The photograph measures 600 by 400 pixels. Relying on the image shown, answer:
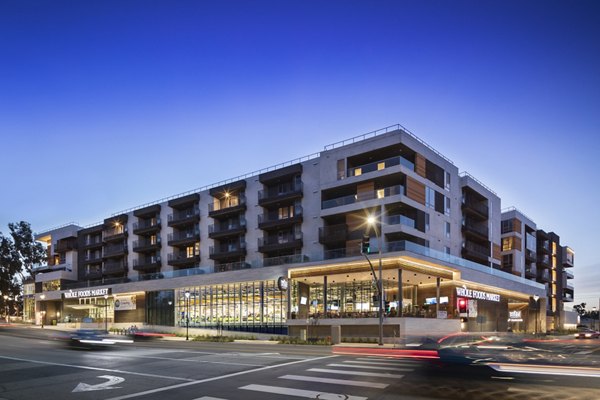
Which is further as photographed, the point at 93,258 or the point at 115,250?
the point at 93,258

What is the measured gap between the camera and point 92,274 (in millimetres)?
90625

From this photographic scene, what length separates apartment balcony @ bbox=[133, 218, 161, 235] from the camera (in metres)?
76.1

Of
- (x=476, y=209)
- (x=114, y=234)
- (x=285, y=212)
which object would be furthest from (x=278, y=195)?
(x=114, y=234)

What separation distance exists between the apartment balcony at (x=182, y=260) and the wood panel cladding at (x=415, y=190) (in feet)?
111

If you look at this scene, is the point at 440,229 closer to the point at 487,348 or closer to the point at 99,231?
the point at 487,348

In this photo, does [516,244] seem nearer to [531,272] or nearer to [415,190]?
[531,272]

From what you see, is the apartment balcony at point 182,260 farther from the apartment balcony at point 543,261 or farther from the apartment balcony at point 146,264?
the apartment balcony at point 543,261

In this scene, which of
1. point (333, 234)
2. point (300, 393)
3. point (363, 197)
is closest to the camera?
point (300, 393)

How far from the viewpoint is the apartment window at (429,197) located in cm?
5325

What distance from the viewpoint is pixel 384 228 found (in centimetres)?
4828

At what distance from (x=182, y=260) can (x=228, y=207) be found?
12281 mm

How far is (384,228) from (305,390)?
34.4 meters

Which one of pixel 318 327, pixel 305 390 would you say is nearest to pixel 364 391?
pixel 305 390

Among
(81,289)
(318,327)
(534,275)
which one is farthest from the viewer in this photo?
(534,275)
